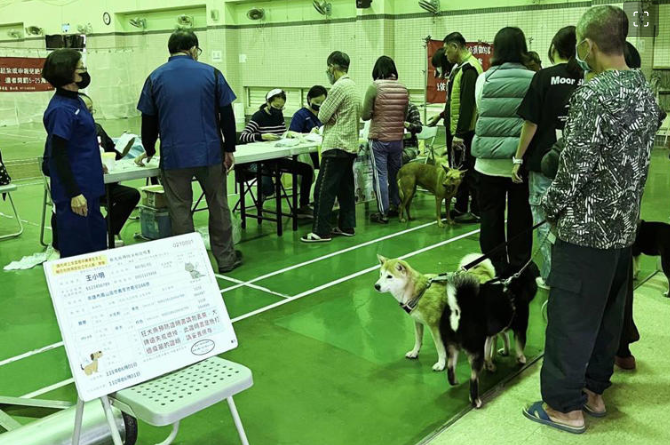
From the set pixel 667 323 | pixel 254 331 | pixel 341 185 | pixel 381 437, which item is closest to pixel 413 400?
pixel 381 437

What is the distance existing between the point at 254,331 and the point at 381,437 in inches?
52.5

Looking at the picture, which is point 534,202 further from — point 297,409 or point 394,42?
point 394,42

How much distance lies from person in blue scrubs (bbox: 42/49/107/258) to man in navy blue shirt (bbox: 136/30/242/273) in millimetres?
646

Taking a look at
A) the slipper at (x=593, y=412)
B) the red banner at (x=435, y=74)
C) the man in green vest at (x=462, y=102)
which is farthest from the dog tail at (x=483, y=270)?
the red banner at (x=435, y=74)

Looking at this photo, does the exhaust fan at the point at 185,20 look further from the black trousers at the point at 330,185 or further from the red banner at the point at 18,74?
the black trousers at the point at 330,185

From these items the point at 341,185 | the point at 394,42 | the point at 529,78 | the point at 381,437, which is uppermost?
the point at 394,42

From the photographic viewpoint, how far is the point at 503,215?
13.8 feet

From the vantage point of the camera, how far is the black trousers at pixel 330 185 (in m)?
5.64

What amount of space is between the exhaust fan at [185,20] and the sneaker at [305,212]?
1242 cm

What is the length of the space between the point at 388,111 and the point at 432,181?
2.56 feet

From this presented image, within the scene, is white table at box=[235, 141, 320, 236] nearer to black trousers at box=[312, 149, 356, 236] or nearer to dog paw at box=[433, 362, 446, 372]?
black trousers at box=[312, 149, 356, 236]

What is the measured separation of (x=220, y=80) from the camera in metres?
4.55

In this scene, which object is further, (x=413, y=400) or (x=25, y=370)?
(x=25, y=370)

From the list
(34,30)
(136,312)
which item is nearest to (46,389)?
(136,312)
